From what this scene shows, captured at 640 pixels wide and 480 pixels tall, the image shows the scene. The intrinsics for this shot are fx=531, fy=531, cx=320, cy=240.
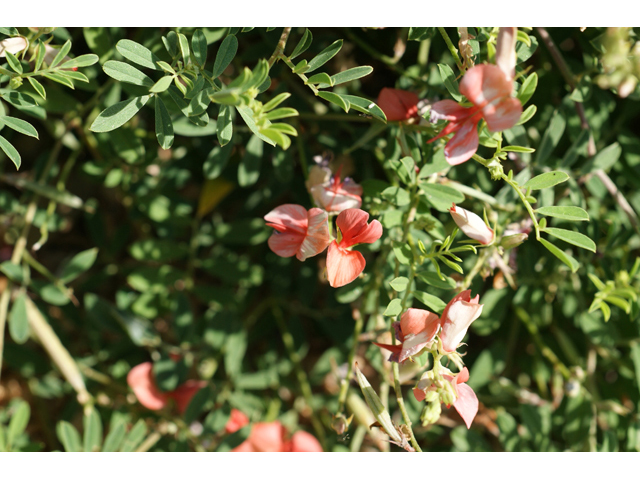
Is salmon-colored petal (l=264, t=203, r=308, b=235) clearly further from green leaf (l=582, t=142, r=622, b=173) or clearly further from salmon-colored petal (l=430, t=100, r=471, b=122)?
green leaf (l=582, t=142, r=622, b=173)

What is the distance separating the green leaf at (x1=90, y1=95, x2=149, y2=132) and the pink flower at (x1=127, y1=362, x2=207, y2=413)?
721mm

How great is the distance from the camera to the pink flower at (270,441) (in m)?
1.29

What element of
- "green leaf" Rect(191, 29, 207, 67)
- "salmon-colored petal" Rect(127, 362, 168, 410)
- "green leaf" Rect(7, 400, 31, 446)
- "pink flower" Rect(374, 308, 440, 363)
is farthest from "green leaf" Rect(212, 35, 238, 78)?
"green leaf" Rect(7, 400, 31, 446)

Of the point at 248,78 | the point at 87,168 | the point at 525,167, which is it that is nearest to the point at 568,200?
the point at 525,167

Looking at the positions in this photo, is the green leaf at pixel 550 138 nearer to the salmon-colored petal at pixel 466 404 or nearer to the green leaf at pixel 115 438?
the salmon-colored petal at pixel 466 404

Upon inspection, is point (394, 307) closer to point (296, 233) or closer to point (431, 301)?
point (431, 301)

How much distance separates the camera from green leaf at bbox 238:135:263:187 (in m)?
1.13

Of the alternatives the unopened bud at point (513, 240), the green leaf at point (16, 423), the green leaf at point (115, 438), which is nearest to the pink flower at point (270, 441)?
the green leaf at point (115, 438)

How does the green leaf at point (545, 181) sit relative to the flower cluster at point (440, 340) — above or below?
above

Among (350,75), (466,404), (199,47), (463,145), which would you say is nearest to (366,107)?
(350,75)

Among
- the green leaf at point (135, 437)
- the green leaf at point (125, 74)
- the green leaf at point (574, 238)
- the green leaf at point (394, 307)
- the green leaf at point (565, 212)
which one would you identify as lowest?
the green leaf at point (135, 437)

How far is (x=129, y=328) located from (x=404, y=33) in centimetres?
94

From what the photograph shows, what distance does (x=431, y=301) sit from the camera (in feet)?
2.86

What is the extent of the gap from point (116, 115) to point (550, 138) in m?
0.81
